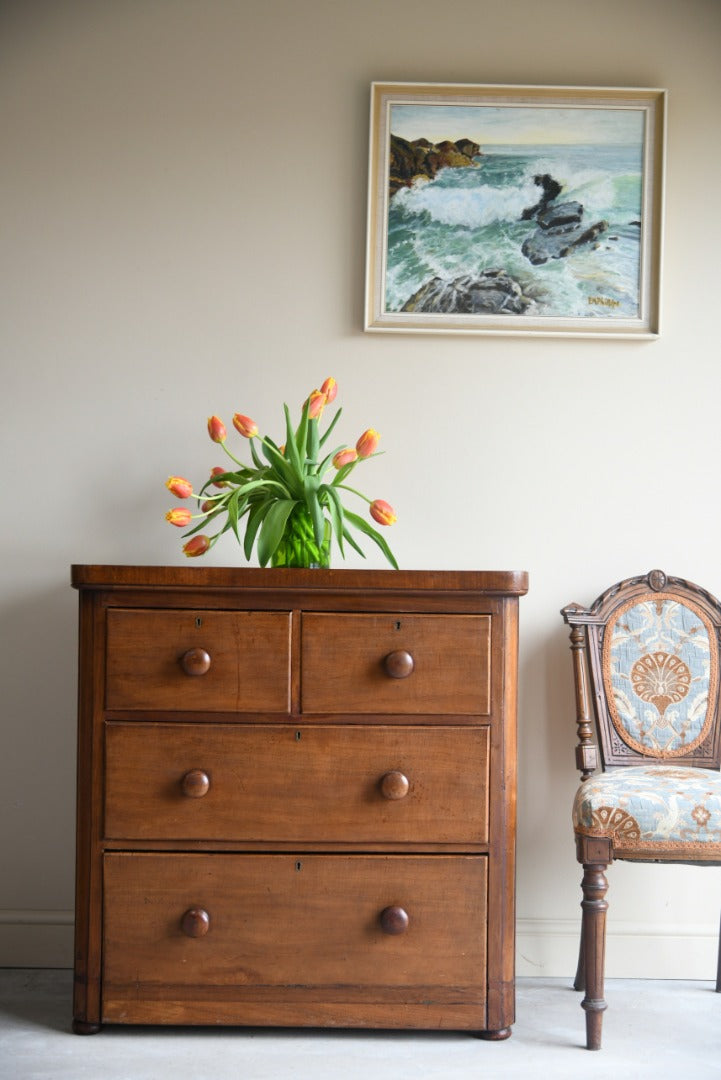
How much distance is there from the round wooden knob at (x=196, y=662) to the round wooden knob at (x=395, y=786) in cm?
45

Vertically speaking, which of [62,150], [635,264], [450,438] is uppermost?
[62,150]

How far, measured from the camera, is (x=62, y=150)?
2818 millimetres

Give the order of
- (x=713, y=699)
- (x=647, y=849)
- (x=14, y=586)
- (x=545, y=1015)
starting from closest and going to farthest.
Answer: (x=647, y=849), (x=545, y=1015), (x=713, y=699), (x=14, y=586)

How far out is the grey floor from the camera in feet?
6.83

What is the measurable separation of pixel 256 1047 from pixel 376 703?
77 centimetres

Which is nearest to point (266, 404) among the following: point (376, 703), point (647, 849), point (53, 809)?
point (376, 703)

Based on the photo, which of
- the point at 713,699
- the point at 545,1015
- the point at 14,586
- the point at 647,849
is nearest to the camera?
the point at 647,849

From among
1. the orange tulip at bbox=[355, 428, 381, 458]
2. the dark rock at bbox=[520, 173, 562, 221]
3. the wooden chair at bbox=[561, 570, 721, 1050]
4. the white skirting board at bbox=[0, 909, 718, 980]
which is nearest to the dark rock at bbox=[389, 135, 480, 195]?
the dark rock at bbox=[520, 173, 562, 221]

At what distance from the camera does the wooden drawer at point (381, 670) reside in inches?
86.6

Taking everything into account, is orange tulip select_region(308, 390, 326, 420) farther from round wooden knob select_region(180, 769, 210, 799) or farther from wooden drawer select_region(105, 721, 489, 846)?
round wooden knob select_region(180, 769, 210, 799)

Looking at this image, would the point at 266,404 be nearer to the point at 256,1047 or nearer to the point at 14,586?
the point at 14,586

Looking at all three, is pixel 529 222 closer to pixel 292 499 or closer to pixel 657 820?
pixel 292 499

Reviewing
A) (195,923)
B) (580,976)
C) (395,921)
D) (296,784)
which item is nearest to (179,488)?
(296,784)

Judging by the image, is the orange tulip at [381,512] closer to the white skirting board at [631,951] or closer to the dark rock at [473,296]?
the dark rock at [473,296]
